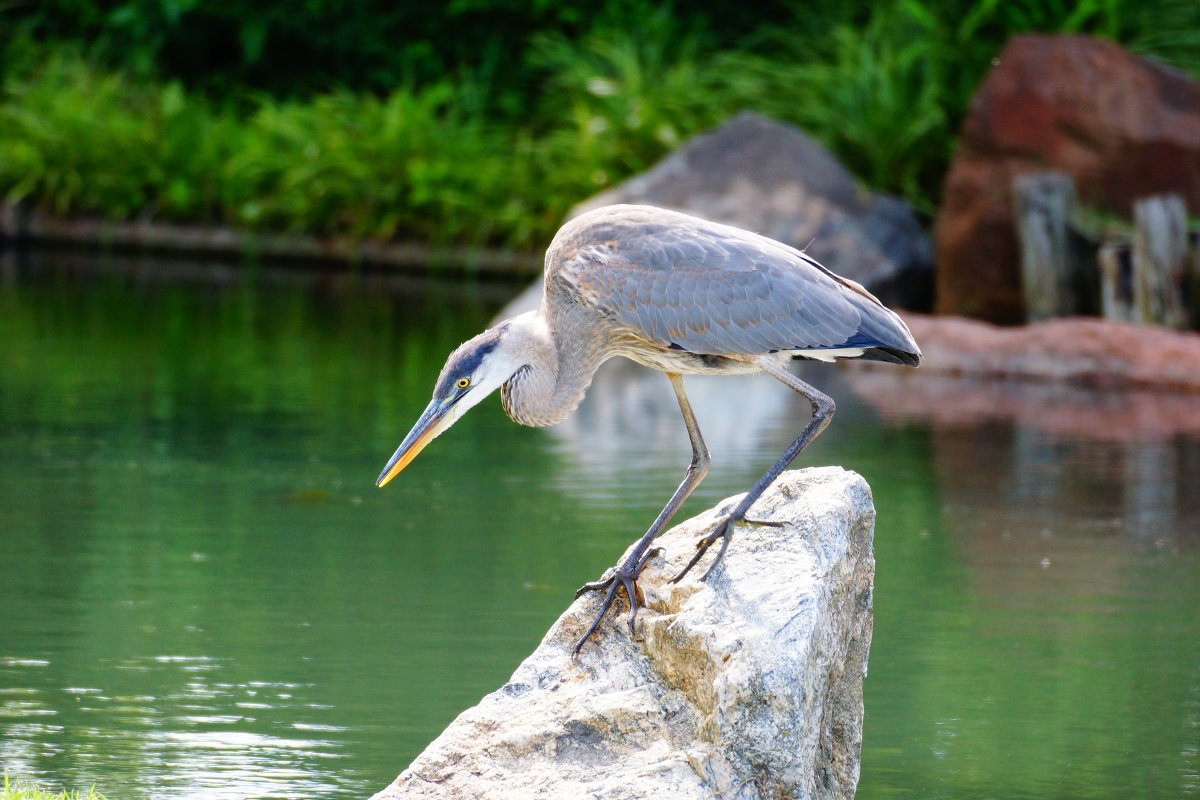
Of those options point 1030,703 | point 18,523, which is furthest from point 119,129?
point 1030,703

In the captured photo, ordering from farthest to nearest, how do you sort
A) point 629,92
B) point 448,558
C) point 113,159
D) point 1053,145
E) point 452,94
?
point 452,94 < point 113,159 < point 629,92 < point 1053,145 < point 448,558

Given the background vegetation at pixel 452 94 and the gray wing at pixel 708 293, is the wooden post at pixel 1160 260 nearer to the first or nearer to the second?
the background vegetation at pixel 452 94

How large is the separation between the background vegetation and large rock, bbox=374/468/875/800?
1165 centimetres

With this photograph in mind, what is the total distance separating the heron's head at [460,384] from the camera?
4.44 meters

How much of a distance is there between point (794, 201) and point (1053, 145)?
2061mm

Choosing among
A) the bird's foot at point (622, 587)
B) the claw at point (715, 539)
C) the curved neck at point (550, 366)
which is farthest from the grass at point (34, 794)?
the claw at point (715, 539)

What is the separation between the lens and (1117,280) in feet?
38.9

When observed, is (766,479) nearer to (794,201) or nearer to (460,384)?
(460,384)

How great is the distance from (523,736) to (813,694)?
0.69m

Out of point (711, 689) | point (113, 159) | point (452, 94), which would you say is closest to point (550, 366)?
point (711, 689)

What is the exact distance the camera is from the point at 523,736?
4141mm

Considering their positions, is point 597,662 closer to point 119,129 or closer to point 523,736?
point 523,736

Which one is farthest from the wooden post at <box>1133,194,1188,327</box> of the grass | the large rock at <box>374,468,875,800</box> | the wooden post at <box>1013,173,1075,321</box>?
the grass

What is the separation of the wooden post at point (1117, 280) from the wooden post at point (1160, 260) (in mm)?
67
